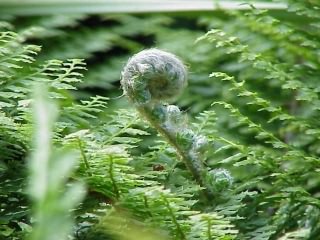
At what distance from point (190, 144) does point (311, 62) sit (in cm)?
22

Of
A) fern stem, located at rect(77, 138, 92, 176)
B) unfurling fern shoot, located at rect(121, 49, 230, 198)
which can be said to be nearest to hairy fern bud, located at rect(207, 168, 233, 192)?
unfurling fern shoot, located at rect(121, 49, 230, 198)

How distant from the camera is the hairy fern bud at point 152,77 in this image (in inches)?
19.8

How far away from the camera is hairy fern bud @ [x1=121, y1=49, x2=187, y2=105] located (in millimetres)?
502

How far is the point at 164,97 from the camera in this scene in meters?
0.52

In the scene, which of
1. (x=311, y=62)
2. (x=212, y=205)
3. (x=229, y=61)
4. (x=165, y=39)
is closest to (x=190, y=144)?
(x=212, y=205)

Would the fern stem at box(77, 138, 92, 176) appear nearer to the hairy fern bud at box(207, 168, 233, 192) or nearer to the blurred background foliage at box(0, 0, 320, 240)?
the blurred background foliage at box(0, 0, 320, 240)

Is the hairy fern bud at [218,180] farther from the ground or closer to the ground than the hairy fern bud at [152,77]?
closer to the ground

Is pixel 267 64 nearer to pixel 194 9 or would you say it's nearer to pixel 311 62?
pixel 311 62

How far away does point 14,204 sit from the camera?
477 millimetres

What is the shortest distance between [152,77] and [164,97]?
0.02 metres

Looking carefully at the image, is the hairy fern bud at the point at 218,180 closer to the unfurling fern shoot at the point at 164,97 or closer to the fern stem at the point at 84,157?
the unfurling fern shoot at the point at 164,97

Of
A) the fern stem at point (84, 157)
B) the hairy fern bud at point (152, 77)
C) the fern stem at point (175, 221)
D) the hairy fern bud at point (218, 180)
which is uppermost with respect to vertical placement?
the hairy fern bud at point (152, 77)

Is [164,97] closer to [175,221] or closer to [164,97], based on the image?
[164,97]

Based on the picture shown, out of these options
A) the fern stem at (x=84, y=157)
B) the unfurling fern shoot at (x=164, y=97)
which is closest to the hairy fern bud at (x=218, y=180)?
the unfurling fern shoot at (x=164, y=97)
